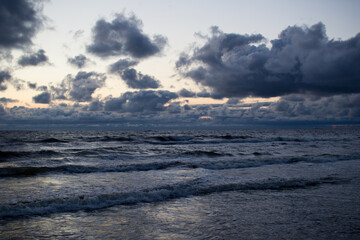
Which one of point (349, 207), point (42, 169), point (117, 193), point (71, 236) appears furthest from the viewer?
point (42, 169)

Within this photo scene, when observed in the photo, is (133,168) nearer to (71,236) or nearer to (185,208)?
(185,208)

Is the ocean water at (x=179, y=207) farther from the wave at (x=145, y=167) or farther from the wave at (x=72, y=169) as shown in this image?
the wave at (x=145, y=167)

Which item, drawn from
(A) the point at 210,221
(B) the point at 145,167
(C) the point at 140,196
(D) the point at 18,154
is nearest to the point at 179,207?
(A) the point at 210,221

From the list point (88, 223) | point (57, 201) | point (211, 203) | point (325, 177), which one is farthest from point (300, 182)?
point (57, 201)

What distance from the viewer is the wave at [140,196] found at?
7797 mm

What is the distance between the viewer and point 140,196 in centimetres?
940

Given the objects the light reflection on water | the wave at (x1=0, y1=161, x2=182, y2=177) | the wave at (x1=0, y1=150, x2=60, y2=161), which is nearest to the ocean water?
the light reflection on water

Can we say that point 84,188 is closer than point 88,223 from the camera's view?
No

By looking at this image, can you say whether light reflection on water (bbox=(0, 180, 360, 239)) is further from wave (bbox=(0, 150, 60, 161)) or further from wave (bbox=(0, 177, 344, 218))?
wave (bbox=(0, 150, 60, 161))

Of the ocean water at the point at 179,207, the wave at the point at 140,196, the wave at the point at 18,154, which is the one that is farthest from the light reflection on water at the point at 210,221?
the wave at the point at 18,154

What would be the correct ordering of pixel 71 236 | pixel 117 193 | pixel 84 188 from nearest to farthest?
1. pixel 71 236
2. pixel 117 193
3. pixel 84 188

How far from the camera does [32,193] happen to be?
9.71m

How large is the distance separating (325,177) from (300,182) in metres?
2.40

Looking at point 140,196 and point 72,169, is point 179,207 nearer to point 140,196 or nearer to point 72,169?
point 140,196
